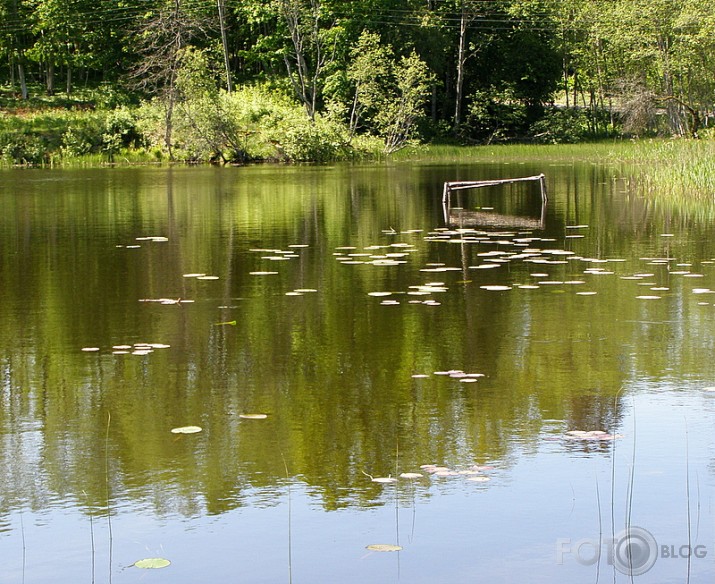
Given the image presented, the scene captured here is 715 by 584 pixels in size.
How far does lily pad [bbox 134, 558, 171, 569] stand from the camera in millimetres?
4688

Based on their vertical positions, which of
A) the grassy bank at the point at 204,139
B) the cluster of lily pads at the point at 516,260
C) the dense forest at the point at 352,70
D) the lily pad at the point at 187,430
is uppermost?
the dense forest at the point at 352,70

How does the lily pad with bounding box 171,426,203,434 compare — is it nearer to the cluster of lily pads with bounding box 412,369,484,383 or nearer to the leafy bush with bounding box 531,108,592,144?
the cluster of lily pads with bounding box 412,369,484,383

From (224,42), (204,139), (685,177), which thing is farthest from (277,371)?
(224,42)

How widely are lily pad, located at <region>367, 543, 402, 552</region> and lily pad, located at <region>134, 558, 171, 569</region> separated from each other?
2.79 ft

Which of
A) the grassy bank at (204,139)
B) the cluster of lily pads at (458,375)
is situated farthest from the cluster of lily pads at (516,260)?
the grassy bank at (204,139)

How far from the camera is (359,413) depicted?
702cm

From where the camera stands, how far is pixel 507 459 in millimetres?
6066

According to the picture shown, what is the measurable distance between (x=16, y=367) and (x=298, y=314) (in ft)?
9.70

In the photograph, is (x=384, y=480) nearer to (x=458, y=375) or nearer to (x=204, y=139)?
(x=458, y=375)

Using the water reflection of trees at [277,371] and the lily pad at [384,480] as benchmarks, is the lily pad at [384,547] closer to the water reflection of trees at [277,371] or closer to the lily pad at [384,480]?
the water reflection of trees at [277,371]

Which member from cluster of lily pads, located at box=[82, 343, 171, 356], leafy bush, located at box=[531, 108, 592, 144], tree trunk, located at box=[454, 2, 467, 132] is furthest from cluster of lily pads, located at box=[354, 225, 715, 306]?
tree trunk, located at box=[454, 2, 467, 132]

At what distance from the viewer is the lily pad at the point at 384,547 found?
4844 millimetres

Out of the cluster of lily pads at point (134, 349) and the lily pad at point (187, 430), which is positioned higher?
the cluster of lily pads at point (134, 349)

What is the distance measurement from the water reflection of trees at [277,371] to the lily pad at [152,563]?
555 mm
